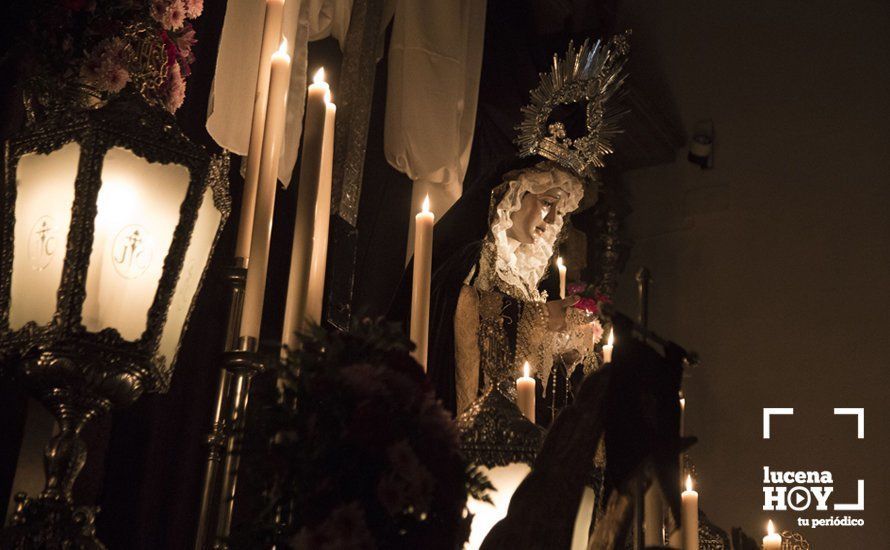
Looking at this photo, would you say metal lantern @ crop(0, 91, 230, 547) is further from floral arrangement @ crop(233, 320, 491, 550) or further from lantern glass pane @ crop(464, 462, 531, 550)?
lantern glass pane @ crop(464, 462, 531, 550)

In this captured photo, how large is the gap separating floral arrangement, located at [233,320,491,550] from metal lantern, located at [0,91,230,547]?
0.25m

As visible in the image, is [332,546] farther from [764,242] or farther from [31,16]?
[764,242]

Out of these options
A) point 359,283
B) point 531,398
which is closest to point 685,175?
point 359,283

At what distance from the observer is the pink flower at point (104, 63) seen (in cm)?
161

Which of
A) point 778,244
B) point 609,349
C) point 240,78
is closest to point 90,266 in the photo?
point 609,349

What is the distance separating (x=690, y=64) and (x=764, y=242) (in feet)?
3.94

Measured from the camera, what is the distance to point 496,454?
136 centimetres

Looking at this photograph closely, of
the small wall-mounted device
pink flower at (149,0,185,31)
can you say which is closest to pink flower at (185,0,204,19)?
pink flower at (149,0,185,31)

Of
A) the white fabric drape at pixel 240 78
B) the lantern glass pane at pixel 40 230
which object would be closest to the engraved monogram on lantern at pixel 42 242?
the lantern glass pane at pixel 40 230

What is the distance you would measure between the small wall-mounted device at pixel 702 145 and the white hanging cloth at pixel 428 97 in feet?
8.06

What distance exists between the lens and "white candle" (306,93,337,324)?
1.49 m

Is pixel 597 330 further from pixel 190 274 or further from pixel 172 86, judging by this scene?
pixel 190 274

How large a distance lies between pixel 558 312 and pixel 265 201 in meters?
2.36

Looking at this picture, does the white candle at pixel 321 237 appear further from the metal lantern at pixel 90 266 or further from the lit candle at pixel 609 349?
the lit candle at pixel 609 349
